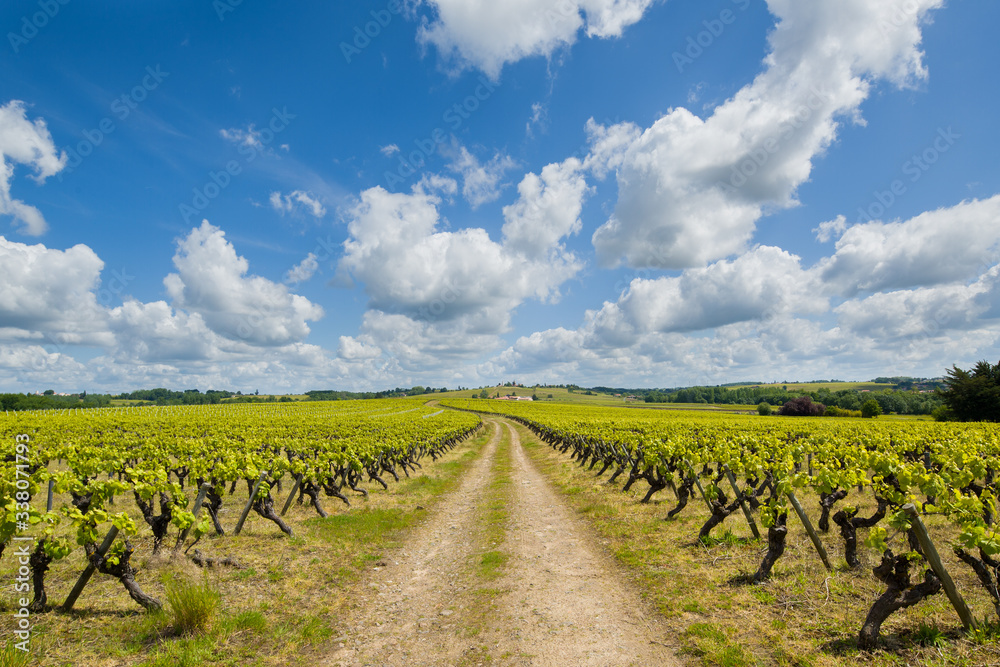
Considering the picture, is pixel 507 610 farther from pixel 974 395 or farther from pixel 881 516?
pixel 974 395

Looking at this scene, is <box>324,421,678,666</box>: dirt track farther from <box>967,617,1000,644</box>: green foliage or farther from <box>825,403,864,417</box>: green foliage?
<box>825,403,864,417</box>: green foliage

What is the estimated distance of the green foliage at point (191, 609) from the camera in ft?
23.4

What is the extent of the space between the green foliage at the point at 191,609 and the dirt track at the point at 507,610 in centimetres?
244

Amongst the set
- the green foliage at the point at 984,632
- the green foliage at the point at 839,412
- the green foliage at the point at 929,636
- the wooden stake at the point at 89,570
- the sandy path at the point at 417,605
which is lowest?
the green foliage at the point at 839,412

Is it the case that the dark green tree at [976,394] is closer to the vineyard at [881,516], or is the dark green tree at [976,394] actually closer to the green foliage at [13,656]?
the vineyard at [881,516]

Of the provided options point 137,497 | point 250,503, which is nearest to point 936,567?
point 250,503

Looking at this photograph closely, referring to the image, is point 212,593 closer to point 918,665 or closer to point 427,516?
point 427,516

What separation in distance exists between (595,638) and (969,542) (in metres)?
5.68

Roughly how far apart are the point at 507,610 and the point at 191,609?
569 cm

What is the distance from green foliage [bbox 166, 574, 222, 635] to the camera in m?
7.12

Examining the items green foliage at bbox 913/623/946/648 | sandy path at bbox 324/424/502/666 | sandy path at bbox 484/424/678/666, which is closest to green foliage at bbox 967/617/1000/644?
green foliage at bbox 913/623/946/648

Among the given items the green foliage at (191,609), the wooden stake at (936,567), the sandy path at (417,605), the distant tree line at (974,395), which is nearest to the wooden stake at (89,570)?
the green foliage at (191,609)

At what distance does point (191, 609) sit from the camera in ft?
23.6

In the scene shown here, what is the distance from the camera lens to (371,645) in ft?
24.1
